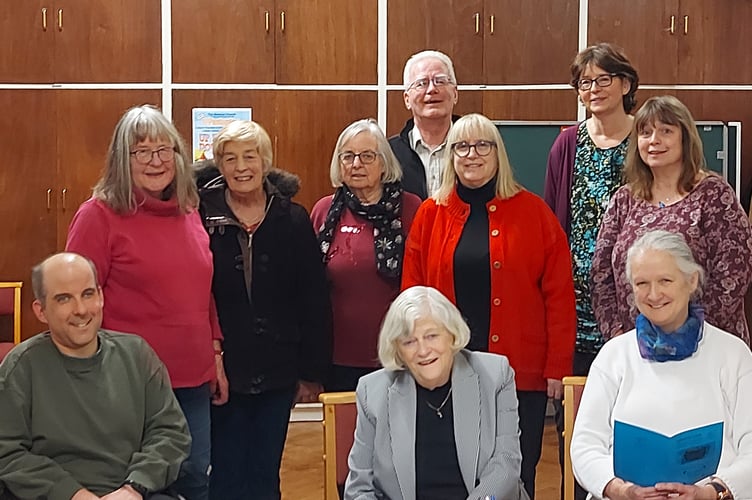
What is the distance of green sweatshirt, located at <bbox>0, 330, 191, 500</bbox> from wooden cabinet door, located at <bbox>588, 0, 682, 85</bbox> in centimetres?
369

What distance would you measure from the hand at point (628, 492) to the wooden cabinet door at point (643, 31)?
3.50m

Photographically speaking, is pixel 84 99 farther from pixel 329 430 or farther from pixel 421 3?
pixel 329 430

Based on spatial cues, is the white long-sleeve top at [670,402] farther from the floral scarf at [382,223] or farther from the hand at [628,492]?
the floral scarf at [382,223]

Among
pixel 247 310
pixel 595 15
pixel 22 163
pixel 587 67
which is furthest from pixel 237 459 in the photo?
pixel 595 15

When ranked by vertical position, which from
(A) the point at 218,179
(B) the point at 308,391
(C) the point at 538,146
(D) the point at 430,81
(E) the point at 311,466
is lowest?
(E) the point at 311,466

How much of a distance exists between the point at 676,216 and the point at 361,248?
3.25 feet

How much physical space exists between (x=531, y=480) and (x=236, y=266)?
1127 millimetres

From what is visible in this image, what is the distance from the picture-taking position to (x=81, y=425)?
2422 mm

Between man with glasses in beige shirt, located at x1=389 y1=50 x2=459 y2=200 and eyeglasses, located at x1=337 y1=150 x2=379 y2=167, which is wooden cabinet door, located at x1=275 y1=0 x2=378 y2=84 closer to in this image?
man with glasses in beige shirt, located at x1=389 y1=50 x2=459 y2=200

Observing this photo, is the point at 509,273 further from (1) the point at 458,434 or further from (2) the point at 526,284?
(1) the point at 458,434

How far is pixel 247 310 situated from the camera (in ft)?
9.85

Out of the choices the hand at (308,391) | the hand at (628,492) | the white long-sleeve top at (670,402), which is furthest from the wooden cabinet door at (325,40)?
the hand at (628,492)

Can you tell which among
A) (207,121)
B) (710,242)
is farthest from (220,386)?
(207,121)

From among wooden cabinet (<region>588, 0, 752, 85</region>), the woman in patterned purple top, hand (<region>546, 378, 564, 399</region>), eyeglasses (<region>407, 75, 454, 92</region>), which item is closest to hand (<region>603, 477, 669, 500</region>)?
hand (<region>546, 378, 564, 399</region>)
